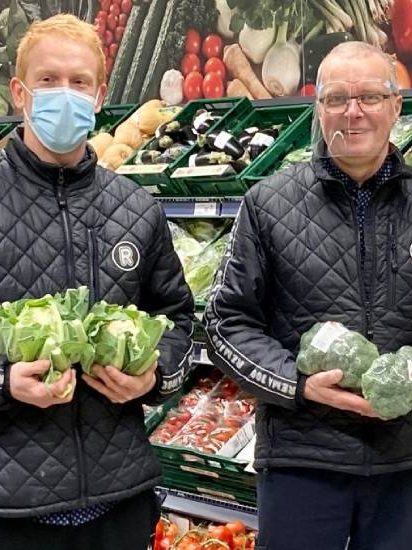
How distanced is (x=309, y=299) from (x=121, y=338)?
522 mm

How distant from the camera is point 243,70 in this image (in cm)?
416

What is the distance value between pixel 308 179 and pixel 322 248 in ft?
0.66

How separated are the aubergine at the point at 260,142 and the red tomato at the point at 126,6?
4.86 feet

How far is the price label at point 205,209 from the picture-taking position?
11.3 feet

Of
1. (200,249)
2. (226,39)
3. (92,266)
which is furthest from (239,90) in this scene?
(92,266)

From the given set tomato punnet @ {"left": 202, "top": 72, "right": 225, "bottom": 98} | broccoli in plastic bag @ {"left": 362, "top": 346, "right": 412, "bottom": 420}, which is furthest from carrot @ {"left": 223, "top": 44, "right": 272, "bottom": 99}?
broccoli in plastic bag @ {"left": 362, "top": 346, "right": 412, "bottom": 420}

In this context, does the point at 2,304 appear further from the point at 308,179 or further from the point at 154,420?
the point at 154,420

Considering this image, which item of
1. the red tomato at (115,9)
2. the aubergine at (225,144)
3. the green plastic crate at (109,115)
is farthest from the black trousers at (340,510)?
the red tomato at (115,9)

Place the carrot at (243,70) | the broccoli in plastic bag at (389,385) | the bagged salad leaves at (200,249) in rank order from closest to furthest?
the broccoli in plastic bag at (389,385) < the bagged salad leaves at (200,249) < the carrot at (243,70)

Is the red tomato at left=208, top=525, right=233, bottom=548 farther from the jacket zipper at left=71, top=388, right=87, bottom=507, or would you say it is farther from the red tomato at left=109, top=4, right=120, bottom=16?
the red tomato at left=109, top=4, right=120, bottom=16

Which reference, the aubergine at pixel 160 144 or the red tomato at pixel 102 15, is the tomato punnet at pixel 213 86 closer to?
the aubergine at pixel 160 144

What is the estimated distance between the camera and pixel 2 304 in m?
1.85

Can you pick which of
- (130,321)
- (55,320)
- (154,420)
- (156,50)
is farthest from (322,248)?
(156,50)

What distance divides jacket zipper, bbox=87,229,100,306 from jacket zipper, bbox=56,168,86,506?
0.04 metres
